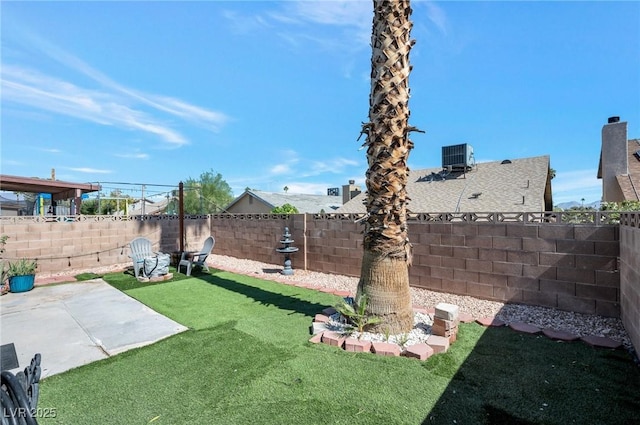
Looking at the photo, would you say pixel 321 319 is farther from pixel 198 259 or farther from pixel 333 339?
pixel 198 259

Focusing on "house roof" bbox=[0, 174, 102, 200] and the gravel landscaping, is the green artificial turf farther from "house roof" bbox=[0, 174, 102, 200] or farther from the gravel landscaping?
"house roof" bbox=[0, 174, 102, 200]

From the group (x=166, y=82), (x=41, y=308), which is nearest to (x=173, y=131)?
(x=166, y=82)

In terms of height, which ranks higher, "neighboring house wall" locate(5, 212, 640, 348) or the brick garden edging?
"neighboring house wall" locate(5, 212, 640, 348)

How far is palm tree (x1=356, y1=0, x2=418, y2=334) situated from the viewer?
3867 millimetres

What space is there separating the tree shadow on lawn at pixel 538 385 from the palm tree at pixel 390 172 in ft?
2.84

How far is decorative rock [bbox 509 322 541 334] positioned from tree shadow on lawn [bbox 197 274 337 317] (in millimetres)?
2892

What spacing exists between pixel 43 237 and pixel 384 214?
9800mm

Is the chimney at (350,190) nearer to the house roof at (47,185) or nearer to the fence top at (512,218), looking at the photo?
the fence top at (512,218)

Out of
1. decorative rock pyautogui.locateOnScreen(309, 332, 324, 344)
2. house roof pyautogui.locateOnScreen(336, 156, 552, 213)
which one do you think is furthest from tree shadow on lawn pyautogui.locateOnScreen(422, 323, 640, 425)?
house roof pyautogui.locateOnScreen(336, 156, 552, 213)

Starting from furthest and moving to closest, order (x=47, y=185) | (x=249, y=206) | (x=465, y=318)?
(x=249, y=206)
(x=47, y=185)
(x=465, y=318)

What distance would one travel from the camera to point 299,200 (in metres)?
24.6

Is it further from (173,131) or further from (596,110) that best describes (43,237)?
(596,110)

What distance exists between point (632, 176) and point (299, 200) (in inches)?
754

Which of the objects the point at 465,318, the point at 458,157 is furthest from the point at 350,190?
the point at 465,318
